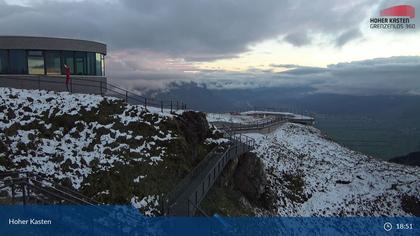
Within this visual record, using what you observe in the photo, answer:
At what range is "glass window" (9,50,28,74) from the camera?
30.0 m

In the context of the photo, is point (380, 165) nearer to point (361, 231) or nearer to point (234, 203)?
point (361, 231)

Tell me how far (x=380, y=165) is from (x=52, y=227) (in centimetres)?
4344

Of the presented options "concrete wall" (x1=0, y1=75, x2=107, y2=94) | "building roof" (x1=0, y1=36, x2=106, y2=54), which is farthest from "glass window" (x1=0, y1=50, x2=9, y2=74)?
"concrete wall" (x1=0, y1=75, x2=107, y2=94)

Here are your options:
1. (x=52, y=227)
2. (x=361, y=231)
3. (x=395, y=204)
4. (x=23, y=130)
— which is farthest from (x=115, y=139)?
(x=395, y=204)

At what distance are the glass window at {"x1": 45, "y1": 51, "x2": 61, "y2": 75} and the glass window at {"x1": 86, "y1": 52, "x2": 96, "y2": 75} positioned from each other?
2.50 m

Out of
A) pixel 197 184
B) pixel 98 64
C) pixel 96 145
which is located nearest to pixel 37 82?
pixel 98 64

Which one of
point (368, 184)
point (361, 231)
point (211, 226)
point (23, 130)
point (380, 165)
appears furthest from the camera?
point (380, 165)

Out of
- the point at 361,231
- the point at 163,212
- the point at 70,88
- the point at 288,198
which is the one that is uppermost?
the point at 70,88

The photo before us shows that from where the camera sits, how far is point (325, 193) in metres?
34.7

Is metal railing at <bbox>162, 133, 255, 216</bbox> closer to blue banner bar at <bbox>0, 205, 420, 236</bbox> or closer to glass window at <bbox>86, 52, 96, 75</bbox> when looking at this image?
blue banner bar at <bbox>0, 205, 420, 236</bbox>

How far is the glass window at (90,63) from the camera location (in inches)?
1295

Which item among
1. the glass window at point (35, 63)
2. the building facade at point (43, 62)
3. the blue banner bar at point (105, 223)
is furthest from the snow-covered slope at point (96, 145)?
the glass window at point (35, 63)

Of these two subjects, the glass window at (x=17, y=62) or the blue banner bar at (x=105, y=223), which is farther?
the glass window at (x=17, y=62)

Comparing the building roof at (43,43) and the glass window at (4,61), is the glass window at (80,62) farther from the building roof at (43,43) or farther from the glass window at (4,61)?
the glass window at (4,61)
